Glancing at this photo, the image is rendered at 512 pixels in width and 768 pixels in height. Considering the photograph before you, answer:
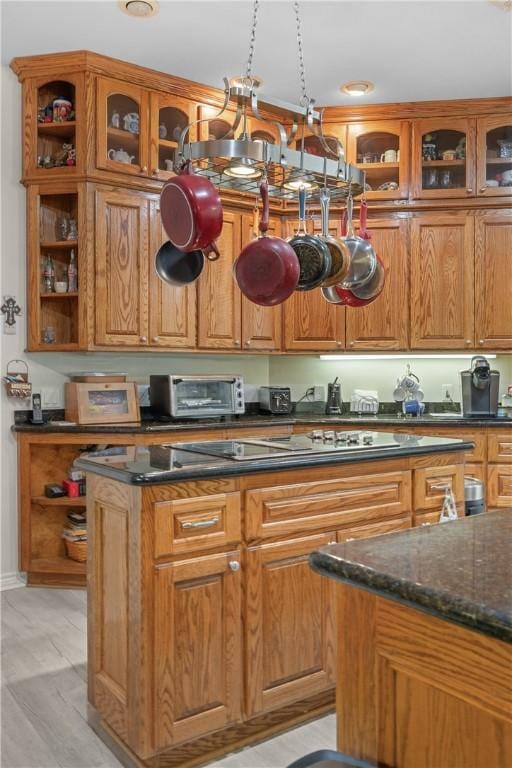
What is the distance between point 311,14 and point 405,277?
1.87 metres

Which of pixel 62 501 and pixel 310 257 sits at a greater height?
pixel 310 257

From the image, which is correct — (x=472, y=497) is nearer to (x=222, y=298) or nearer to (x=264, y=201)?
(x=264, y=201)

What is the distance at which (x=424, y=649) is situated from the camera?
92 cm

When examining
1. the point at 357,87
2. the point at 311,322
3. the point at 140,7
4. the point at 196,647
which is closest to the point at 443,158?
the point at 357,87

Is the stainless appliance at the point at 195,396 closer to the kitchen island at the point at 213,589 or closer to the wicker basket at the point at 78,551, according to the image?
the wicker basket at the point at 78,551

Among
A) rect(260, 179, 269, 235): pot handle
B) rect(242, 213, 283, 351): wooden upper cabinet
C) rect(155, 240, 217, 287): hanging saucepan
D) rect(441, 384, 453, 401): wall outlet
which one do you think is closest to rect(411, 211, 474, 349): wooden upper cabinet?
rect(441, 384, 453, 401): wall outlet

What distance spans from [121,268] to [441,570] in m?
3.37

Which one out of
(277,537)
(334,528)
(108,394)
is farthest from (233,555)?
(108,394)

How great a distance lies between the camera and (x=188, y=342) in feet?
14.1

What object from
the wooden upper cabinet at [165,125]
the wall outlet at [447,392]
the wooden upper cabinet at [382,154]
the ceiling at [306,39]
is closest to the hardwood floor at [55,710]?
the wooden upper cabinet at [165,125]

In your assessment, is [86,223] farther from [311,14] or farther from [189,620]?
[189,620]

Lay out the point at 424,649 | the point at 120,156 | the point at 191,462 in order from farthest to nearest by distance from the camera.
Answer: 1. the point at 120,156
2. the point at 191,462
3. the point at 424,649

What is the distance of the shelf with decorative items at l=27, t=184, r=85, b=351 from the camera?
12.8ft

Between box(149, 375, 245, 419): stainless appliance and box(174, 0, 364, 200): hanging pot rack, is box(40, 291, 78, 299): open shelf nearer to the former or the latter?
box(149, 375, 245, 419): stainless appliance
